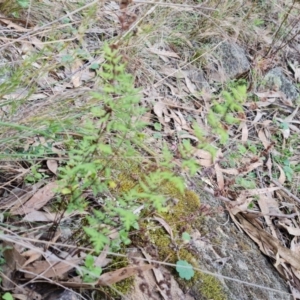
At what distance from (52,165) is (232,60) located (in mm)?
1432

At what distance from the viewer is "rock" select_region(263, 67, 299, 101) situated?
262 centimetres

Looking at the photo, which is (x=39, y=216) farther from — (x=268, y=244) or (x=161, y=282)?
(x=268, y=244)

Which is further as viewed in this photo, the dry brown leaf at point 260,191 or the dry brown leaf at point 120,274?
the dry brown leaf at point 260,191

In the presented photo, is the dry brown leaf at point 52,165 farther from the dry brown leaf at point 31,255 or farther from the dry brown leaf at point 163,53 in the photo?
the dry brown leaf at point 163,53

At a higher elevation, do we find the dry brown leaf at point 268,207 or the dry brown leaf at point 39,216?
the dry brown leaf at point 39,216

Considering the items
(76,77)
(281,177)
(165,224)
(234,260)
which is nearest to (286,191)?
(281,177)

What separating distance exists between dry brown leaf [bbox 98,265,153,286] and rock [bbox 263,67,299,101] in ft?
5.31

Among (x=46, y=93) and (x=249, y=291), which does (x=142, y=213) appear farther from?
(x=46, y=93)

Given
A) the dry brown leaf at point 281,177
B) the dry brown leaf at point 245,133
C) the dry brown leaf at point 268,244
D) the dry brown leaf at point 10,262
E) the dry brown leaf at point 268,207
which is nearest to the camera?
the dry brown leaf at point 10,262

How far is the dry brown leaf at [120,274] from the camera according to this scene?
1190mm

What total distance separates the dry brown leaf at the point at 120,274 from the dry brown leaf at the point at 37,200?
279 millimetres

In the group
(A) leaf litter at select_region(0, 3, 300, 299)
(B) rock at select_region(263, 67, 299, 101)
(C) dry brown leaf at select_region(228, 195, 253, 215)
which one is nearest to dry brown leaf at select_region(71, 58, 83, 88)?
(A) leaf litter at select_region(0, 3, 300, 299)

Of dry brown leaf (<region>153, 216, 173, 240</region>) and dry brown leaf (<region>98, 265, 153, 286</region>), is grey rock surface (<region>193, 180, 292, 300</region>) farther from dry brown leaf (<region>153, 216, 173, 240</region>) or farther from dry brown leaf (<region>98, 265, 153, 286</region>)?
dry brown leaf (<region>98, 265, 153, 286</region>)

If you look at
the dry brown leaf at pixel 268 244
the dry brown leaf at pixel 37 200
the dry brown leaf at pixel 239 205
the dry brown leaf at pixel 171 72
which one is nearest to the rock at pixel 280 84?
the dry brown leaf at pixel 171 72
